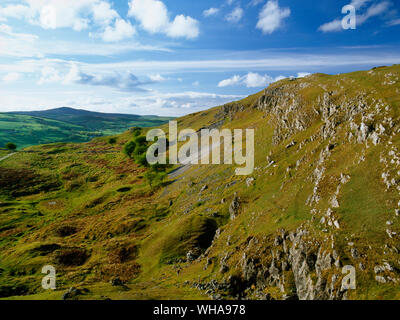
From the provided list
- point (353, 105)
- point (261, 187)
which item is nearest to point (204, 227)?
point (261, 187)

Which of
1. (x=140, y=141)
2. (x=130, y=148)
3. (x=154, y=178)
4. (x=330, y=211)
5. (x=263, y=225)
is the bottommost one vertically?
(x=263, y=225)

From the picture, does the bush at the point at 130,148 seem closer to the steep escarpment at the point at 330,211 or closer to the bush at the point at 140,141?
the bush at the point at 140,141

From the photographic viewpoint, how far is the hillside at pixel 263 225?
2906cm

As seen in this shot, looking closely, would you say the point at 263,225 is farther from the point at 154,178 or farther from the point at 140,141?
the point at 140,141

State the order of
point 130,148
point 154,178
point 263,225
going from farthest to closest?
point 130,148 < point 154,178 < point 263,225

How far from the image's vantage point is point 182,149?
479 ft

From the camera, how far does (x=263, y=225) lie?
42062 mm

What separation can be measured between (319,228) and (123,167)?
131 meters

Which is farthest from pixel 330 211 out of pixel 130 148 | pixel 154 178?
pixel 130 148

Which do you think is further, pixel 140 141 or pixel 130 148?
pixel 140 141

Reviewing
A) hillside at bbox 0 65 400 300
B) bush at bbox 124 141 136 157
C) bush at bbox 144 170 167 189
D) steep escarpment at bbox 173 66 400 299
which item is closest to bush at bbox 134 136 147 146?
bush at bbox 124 141 136 157

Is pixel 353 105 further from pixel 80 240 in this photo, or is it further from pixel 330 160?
pixel 80 240

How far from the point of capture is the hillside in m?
29.1

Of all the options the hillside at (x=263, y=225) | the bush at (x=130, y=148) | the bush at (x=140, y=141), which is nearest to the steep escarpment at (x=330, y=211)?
the hillside at (x=263, y=225)
